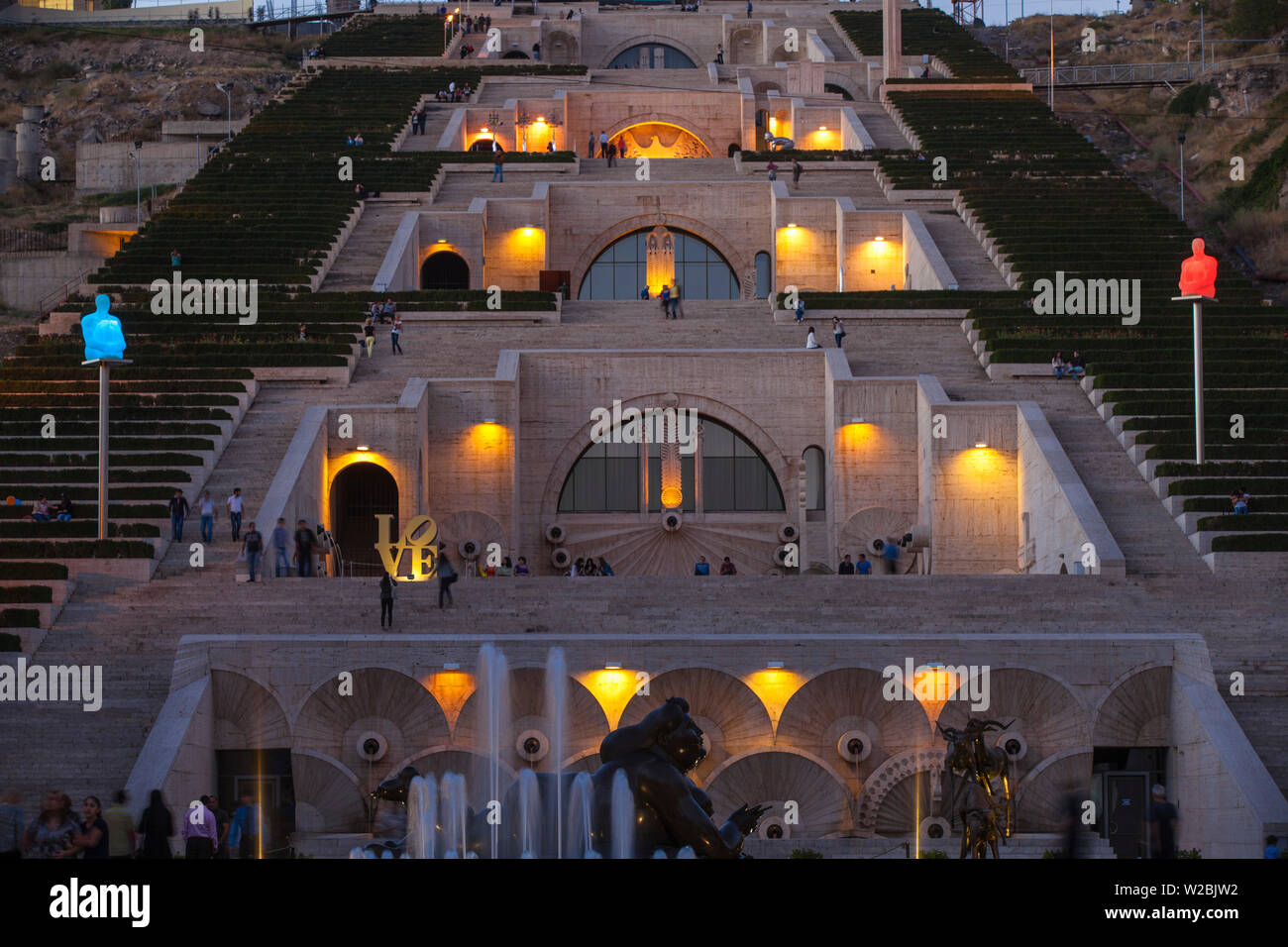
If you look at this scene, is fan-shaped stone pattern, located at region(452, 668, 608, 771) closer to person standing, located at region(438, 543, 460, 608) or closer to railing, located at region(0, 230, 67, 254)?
person standing, located at region(438, 543, 460, 608)

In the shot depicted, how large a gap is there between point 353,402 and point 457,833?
1708cm

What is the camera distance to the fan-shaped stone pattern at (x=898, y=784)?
22.8 metres

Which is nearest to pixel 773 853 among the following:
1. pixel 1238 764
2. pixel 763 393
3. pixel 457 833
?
pixel 457 833

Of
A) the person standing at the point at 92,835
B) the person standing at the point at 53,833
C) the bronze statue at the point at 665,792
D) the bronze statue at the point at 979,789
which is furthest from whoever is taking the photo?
the bronze statue at the point at 979,789

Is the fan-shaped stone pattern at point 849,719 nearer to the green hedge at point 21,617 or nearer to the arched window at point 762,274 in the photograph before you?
the green hedge at point 21,617

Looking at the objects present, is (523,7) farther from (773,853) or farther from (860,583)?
(773,853)

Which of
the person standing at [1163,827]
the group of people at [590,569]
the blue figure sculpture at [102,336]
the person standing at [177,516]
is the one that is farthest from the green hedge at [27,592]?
the person standing at [1163,827]

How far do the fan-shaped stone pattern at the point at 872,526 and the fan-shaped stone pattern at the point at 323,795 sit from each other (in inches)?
534

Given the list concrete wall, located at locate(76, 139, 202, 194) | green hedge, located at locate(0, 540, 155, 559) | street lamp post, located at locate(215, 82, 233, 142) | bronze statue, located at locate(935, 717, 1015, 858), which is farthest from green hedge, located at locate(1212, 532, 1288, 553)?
street lamp post, located at locate(215, 82, 233, 142)

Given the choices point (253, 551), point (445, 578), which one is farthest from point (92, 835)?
point (253, 551)

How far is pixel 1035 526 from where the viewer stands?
102 feet

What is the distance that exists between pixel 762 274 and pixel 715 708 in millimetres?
26899

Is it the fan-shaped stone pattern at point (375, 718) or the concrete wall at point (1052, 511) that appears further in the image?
the concrete wall at point (1052, 511)

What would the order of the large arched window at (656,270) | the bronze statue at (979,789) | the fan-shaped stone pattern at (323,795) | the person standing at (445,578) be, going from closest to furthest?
1. the bronze statue at (979,789)
2. the fan-shaped stone pattern at (323,795)
3. the person standing at (445,578)
4. the large arched window at (656,270)
